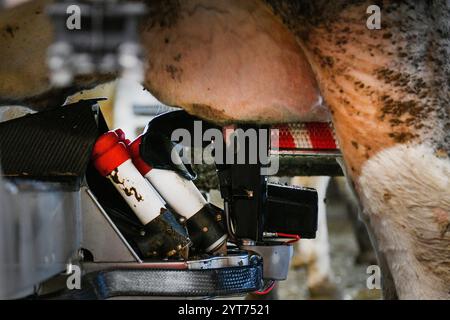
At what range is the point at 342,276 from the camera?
4367 millimetres

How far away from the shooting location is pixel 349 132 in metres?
1.76

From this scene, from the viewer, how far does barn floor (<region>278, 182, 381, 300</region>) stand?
12.3 ft

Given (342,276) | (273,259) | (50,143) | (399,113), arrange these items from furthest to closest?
(342,276) → (273,259) → (50,143) → (399,113)

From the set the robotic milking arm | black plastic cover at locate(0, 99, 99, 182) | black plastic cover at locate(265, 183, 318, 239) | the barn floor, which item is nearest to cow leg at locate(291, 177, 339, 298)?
the barn floor

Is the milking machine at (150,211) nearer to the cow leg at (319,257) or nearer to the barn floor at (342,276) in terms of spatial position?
the barn floor at (342,276)

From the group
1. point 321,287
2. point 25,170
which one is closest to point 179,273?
point 25,170

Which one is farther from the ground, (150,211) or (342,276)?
(150,211)

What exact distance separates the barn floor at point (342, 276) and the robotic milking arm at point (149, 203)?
146 cm

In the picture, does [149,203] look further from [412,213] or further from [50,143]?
[412,213]

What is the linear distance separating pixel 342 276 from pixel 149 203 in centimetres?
267

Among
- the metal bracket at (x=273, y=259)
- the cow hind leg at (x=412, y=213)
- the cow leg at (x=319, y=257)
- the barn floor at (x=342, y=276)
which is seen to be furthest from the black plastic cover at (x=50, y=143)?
the cow leg at (x=319, y=257)

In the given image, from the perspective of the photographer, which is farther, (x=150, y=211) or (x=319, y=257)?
(x=319, y=257)

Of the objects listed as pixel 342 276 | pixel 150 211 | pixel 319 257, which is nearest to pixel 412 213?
pixel 150 211

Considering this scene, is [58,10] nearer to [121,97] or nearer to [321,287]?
[121,97]
